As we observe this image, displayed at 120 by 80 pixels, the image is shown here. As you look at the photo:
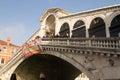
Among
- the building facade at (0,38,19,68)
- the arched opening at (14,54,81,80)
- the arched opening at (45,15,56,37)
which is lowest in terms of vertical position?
the arched opening at (14,54,81,80)

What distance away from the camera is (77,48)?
617 inches

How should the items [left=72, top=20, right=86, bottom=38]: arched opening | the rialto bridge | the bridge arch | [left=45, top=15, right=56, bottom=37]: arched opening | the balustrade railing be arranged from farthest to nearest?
[left=45, top=15, right=56, bottom=37]: arched opening < the bridge arch < [left=72, top=20, right=86, bottom=38]: arched opening < the rialto bridge < the balustrade railing

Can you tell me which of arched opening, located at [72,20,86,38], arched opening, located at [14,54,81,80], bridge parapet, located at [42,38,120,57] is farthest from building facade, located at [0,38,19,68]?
bridge parapet, located at [42,38,120,57]

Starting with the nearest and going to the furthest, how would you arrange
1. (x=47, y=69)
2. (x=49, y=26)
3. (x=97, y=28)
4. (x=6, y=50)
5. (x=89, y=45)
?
(x=89, y=45) → (x=97, y=28) → (x=49, y=26) → (x=47, y=69) → (x=6, y=50)

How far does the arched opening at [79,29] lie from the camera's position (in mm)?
20917

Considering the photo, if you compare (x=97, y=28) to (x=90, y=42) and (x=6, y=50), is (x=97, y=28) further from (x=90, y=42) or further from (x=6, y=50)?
(x=6, y=50)

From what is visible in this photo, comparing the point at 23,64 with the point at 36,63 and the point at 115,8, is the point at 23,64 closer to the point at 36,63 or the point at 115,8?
the point at 36,63

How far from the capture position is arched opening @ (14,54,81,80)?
26.5m

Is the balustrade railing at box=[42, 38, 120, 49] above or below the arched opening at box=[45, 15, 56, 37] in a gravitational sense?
below

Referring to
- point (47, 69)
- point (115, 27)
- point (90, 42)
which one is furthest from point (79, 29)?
point (47, 69)

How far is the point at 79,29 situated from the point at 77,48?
602cm

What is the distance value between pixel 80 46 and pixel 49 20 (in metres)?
13.1

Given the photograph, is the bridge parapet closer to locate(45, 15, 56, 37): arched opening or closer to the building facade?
locate(45, 15, 56, 37): arched opening

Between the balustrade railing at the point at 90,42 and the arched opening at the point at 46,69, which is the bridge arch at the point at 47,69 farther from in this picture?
the balustrade railing at the point at 90,42
